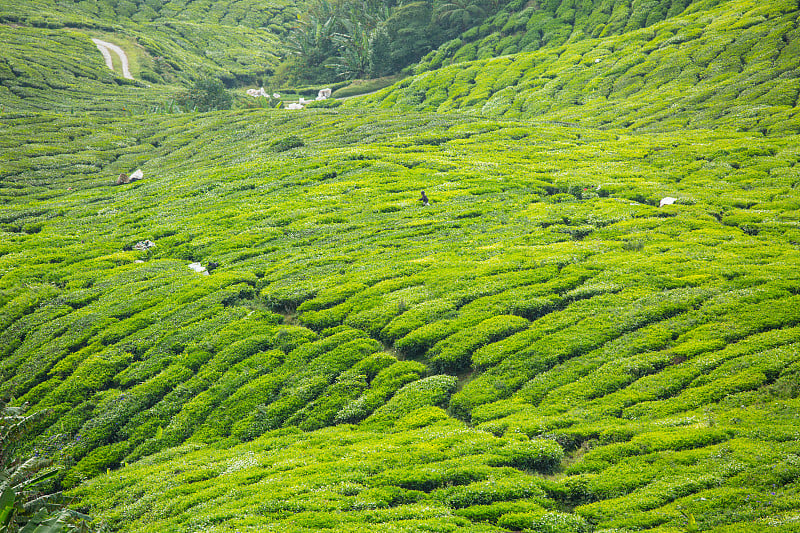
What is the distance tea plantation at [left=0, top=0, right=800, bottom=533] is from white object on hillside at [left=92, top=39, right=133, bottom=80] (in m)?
94.1

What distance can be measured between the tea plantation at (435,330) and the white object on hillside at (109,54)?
9409 cm

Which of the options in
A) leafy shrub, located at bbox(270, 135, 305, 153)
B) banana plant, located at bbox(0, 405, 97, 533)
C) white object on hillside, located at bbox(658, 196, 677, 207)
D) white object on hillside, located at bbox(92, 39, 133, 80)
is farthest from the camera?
white object on hillside, located at bbox(92, 39, 133, 80)

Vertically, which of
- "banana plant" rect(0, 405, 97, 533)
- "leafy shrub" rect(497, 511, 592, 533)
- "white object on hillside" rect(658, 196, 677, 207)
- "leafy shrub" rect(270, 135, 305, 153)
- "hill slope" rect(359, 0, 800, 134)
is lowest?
"leafy shrub" rect(497, 511, 592, 533)

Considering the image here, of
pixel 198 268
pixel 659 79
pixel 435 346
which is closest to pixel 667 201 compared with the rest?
pixel 435 346

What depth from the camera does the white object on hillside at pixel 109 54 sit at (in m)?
144

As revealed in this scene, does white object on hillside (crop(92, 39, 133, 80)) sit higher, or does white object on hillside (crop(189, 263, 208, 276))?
white object on hillside (crop(92, 39, 133, 80))

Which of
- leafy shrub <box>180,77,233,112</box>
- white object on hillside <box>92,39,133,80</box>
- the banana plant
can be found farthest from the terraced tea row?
white object on hillside <box>92,39,133,80</box>

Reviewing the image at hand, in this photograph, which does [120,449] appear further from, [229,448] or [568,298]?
[568,298]

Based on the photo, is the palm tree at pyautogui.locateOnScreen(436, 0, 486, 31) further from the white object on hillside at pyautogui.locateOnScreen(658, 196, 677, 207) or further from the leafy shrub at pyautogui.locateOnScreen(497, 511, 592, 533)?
the leafy shrub at pyautogui.locateOnScreen(497, 511, 592, 533)

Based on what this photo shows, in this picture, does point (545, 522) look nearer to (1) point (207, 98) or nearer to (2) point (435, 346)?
(2) point (435, 346)

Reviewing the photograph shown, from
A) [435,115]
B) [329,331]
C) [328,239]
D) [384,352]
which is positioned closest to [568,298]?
[384,352]

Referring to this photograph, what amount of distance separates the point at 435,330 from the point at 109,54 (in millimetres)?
173623

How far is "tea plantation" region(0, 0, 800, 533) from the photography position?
637 inches

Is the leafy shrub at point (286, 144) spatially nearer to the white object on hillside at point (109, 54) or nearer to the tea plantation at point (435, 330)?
the tea plantation at point (435, 330)
